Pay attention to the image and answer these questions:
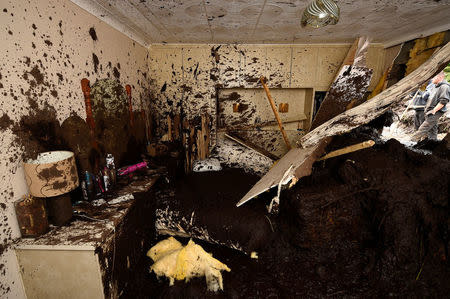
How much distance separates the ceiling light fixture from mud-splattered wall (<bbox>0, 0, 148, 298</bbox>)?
2.35 m

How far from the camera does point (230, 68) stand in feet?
15.4

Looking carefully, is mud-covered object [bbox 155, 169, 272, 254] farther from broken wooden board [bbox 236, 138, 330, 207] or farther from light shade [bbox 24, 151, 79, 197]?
light shade [bbox 24, 151, 79, 197]

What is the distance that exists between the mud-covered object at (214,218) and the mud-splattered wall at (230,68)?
96.6 inches

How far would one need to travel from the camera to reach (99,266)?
5.33ft

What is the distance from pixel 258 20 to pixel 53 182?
3.28 m

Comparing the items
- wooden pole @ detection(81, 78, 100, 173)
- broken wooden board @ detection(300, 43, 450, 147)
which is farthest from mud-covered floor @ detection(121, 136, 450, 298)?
wooden pole @ detection(81, 78, 100, 173)

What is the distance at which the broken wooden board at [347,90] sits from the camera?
395 centimetres

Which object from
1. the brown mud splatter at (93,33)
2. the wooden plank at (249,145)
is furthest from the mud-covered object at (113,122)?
the wooden plank at (249,145)

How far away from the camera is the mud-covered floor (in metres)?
2.13

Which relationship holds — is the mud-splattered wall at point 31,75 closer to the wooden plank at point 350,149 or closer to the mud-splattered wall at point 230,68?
the mud-splattered wall at point 230,68

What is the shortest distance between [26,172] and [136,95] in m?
2.61

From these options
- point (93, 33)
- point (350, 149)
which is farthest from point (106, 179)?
point (350, 149)

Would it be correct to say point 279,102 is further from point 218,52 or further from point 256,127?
point 218,52

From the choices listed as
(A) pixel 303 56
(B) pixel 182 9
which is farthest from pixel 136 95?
(A) pixel 303 56
